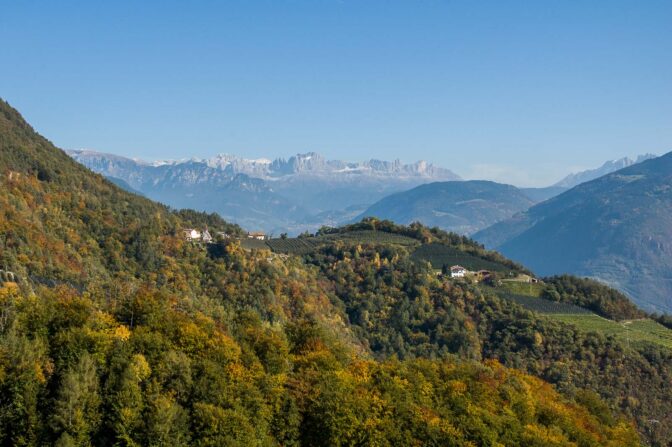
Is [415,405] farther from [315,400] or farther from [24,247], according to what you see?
[24,247]

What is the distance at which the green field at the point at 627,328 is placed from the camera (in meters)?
134

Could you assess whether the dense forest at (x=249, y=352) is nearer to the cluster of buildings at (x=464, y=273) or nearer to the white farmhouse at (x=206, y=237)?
the white farmhouse at (x=206, y=237)

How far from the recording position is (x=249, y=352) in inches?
2440

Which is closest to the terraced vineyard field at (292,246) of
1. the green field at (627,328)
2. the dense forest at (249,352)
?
the dense forest at (249,352)

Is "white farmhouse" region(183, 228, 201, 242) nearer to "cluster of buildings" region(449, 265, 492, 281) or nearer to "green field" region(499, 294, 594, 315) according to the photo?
"cluster of buildings" region(449, 265, 492, 281)

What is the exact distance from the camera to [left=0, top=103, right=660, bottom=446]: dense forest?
166 ft

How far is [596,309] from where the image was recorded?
165 metres

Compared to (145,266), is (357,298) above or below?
below

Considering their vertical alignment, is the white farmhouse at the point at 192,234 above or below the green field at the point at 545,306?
above

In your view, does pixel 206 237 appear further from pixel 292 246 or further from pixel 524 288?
pixel 524 288

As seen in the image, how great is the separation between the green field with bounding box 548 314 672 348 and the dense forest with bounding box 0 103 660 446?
11.7m

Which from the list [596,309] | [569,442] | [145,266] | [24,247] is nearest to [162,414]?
[569,442]

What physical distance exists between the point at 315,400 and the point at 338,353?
A: 17.5m

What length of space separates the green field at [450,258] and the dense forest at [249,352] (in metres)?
26.9
